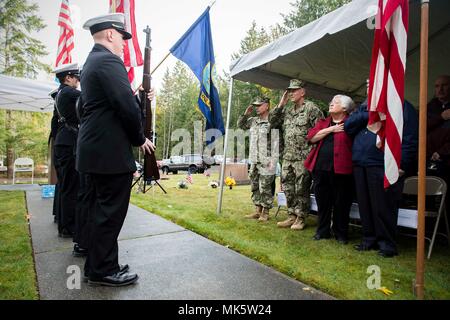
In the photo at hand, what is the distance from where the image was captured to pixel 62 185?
3.67 meters

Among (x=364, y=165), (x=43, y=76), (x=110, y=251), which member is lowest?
(x=110, y=251)

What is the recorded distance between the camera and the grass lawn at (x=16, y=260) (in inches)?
84.7

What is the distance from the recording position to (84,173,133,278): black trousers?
223 cm

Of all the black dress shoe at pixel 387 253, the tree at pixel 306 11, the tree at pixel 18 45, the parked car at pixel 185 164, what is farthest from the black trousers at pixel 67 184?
the tree at pixel 306 11

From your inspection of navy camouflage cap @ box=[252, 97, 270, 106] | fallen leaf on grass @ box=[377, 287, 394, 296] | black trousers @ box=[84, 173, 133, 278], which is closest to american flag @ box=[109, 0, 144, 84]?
navy camouflage cap @ box=[252, 97, 270, 106]

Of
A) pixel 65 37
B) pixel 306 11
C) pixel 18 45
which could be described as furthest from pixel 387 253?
pixel 306 11

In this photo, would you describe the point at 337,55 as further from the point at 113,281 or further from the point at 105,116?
the point at 113,281

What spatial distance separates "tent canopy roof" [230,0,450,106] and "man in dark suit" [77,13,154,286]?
2.35 metres

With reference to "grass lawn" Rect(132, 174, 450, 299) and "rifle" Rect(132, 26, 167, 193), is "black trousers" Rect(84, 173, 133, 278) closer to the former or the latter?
"rifle" Rect(132, 26, 167, 193)

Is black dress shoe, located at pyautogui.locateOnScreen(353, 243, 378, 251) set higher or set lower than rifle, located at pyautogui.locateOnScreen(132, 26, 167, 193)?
lower

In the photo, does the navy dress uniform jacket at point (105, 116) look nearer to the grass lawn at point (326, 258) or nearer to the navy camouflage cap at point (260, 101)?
the grass lawn at point (326, 258)
